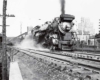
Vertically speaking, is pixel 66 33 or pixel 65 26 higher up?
pixel 65 26

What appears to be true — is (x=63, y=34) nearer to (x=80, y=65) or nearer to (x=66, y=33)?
(x=66, y=33)

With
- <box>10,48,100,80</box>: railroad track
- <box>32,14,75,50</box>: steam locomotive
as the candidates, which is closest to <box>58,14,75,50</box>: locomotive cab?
<box>32,14,75,50</box>: steam locomotive

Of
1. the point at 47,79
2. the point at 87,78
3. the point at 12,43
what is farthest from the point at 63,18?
the point at 12,43

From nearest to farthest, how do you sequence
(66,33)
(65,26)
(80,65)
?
1. (80,65)
2. (65,26)
3. (66,33)

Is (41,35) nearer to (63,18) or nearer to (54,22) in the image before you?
(54,22)

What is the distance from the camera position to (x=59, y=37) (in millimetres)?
14531

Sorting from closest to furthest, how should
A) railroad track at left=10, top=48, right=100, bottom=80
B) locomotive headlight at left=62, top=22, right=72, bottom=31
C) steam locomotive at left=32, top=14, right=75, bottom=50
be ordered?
1. railroad track at left=10, top=48, right=100, bottom=80
2. steam locomotive at left=32, top=14, right=75, bottom=50
3. locomotive headlight at left=62, top=22, right=72, bottom=31

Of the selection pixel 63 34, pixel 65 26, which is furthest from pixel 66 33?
pixel 65 26

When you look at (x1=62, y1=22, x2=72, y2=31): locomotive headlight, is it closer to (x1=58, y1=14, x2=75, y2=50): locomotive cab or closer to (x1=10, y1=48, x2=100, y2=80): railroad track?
(x1=58, y1=14, x2=75, y2=50): locomotive cab

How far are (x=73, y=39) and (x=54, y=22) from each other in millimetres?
2548

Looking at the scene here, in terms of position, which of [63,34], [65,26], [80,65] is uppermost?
[65,26]

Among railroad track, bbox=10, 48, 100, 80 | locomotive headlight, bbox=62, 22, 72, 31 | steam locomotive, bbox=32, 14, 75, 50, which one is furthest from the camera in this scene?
locomotive headlight, bbox=62, 22, 72, 31

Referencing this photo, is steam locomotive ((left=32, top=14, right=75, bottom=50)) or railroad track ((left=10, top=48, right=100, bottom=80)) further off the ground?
steam locomotive ((left=32, top=14, right=75, bottom=50))

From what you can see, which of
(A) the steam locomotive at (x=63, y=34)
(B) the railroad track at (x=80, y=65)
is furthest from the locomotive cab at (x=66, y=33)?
(B) the railroad track at (x=80, y=65)
